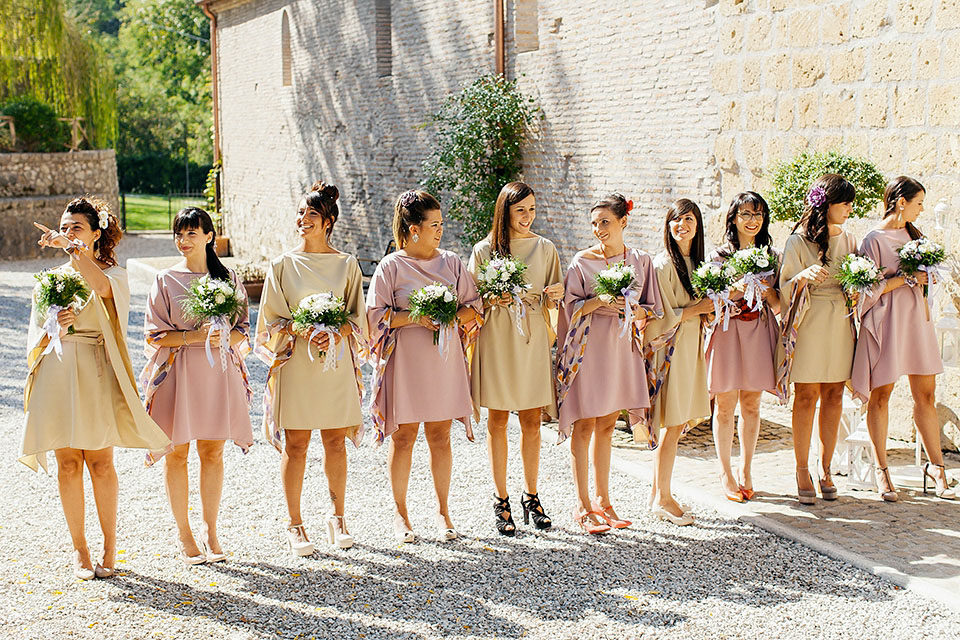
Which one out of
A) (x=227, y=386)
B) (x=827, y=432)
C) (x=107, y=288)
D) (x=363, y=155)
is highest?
(x=363, y=155)

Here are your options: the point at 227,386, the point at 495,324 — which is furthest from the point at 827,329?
the point at 227,386

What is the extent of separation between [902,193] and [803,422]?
5.33 feet

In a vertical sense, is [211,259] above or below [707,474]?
above

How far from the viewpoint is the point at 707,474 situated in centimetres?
758

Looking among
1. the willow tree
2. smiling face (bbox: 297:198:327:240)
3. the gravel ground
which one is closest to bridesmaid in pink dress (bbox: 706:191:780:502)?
the gravel ground

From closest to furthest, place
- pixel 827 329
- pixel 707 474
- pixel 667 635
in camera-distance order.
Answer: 1. pixel 667 635
2. pixel 827 329
3. pixel 707 474

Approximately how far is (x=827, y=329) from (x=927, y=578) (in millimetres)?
1797

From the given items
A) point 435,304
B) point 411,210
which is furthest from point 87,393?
point 411,210

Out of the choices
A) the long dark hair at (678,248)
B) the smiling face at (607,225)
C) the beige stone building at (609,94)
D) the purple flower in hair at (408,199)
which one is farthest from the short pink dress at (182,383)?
the beige stone building at (609,94)

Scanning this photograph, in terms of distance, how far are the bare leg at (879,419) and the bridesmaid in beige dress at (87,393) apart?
14.7ft

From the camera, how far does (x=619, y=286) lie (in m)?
5.98

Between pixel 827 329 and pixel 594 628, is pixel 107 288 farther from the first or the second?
pixel 827 329

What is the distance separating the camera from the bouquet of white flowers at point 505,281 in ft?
19.7

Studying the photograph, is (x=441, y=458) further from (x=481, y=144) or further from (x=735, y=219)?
(x=481, y=144)
